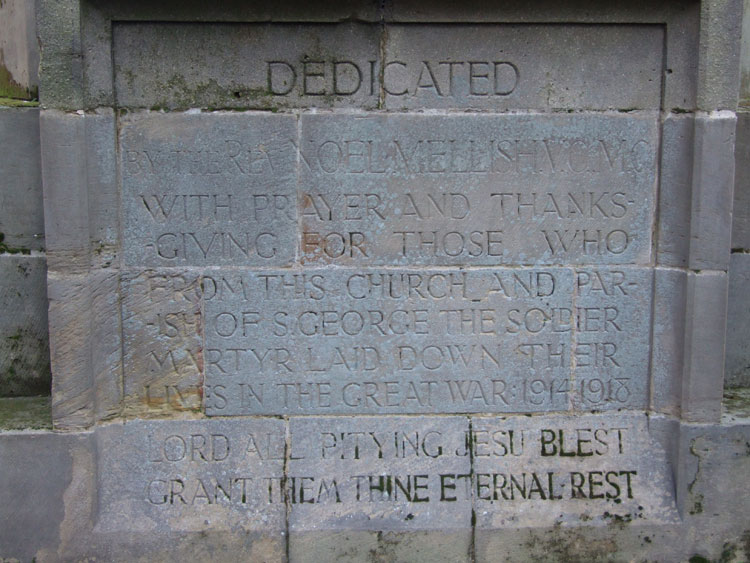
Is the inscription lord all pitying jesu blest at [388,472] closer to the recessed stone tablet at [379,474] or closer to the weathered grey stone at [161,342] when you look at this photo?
the recessed stone tablet at [379,474]

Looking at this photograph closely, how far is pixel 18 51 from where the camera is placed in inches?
143

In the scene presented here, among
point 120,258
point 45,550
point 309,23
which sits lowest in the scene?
point 45,550

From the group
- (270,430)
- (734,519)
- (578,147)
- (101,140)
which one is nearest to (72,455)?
(270,430)

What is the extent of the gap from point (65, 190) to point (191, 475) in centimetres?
151

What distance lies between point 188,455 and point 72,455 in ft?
1.77

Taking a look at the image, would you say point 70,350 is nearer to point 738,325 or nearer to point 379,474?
point 379,474

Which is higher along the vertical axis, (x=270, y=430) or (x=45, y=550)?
(x=270, y=430)

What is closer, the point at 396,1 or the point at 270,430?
the point at 396,1

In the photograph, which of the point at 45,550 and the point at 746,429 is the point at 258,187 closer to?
the point at 45,550

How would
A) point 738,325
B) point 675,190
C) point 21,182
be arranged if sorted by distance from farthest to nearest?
1. point 738,325
2. point 21,182
3. point 675,190

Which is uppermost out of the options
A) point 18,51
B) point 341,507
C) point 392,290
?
point 18,51

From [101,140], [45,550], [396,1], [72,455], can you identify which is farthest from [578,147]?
[45,550]

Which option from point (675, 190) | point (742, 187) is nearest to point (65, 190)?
point (675, 190)

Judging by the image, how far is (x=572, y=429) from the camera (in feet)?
11.1
